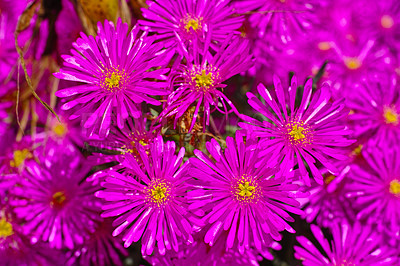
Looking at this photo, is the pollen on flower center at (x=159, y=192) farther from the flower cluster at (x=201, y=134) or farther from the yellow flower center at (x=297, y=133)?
the yellow flower center at (x=297, y=133)

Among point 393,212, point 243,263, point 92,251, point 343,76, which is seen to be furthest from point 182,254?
point 343,76

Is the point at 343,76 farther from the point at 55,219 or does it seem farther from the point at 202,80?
the point at 55,219

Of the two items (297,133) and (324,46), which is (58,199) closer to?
(297,133)

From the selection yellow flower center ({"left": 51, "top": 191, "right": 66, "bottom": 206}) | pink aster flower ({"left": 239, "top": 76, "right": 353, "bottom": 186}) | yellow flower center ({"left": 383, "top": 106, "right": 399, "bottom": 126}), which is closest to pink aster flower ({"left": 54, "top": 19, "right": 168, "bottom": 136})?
pink aster flower ({"left": 239, "top": 76, "right": 353, "bottom": 186})

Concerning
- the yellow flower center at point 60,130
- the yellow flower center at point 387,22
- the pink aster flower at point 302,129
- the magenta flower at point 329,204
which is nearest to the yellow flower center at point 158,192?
the pink aster flower at point 302,129

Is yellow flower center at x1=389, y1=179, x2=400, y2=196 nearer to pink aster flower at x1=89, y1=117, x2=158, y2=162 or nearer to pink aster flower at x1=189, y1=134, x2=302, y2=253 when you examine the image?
pink aster flower at x1=189, y1=134, x2=302, y2=253

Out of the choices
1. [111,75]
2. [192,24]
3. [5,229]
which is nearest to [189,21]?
[192,24]
